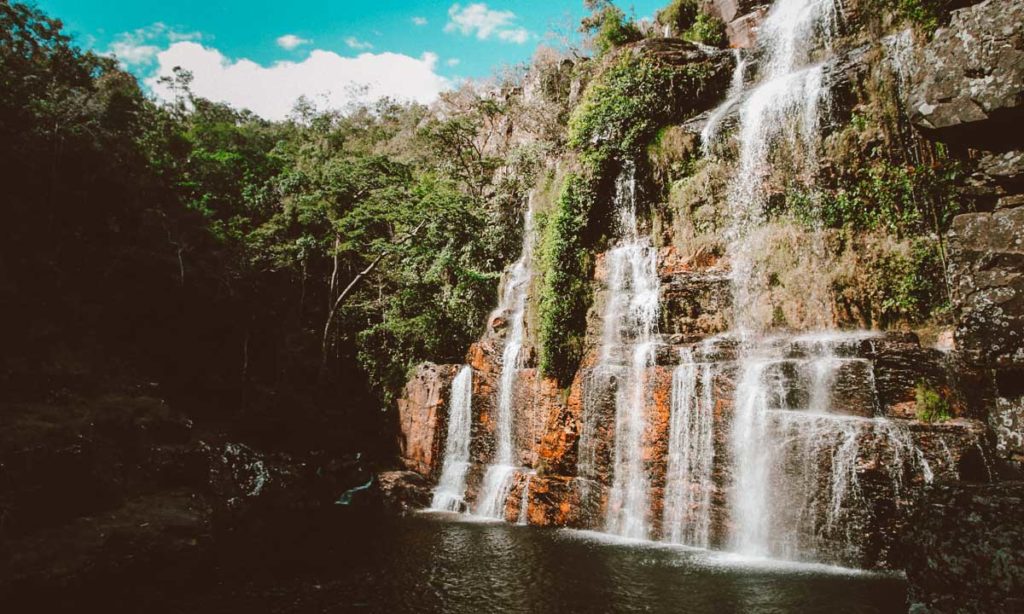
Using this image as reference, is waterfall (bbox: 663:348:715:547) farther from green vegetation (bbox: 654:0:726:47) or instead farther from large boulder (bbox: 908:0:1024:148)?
green vegetation (bbox: 654:0:726:47)

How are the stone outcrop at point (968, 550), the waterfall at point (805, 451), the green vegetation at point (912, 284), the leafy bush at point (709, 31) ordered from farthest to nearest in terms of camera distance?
the leafy bush at point (709, 31)
the green vegetation at point (912, 284)
the waterfall at point (805, 451)
the stone outcrop at point (968, 550)

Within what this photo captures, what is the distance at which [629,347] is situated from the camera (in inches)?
488

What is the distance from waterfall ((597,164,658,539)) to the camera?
36.7 ft

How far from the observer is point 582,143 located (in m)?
16.2

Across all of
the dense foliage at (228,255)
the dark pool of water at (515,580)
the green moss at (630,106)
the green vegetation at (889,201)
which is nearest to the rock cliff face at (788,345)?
the green vegetation at (889,201)

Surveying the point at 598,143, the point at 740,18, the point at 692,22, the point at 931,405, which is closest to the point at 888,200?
the point at 931,405

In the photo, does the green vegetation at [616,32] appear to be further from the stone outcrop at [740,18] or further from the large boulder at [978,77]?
the large boulder at [978,77]

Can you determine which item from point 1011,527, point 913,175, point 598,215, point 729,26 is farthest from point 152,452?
point 729,26

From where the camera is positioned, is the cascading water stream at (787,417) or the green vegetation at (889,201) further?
the green vegetation at (889,201)

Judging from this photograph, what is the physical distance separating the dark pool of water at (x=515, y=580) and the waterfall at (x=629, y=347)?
1.00m

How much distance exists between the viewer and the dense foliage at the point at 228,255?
48.6ft

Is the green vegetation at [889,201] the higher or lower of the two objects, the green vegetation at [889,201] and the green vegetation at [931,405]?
the higher

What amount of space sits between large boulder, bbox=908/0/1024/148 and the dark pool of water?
5.68 m

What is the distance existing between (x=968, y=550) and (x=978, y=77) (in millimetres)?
5341
